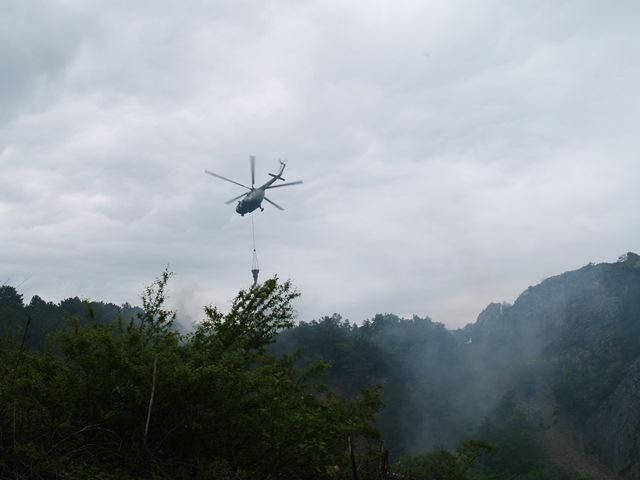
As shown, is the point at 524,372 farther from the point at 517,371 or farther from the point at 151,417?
the point at 151,417

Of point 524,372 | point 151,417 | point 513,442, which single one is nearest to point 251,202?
point 151,417

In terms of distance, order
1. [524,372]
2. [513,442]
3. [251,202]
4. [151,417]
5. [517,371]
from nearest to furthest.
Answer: [151,417] → [251,202] → [513,442] → [524,372] → [517,371]

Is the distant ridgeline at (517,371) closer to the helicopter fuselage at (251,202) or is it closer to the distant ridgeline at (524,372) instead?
the distant ridgeline at (524,372)

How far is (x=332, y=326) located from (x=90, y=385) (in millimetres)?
72725

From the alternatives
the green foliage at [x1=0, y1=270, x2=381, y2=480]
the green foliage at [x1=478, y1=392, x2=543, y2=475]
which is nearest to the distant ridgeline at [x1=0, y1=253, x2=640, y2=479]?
the green foliage at [x1=478, y1=392, x2=543, y2=475]

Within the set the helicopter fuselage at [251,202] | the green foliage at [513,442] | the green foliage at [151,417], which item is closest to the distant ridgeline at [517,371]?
the green foliage at [513,442]

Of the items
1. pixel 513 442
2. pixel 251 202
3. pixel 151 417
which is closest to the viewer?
pixel 151 417

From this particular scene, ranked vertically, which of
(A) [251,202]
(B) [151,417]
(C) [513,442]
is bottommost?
(C) [513,442]

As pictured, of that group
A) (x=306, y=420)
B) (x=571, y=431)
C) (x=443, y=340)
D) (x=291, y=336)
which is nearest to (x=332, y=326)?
(x=291, y=336)

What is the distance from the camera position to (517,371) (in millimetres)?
71125

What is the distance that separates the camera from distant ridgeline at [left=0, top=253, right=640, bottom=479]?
169 feet

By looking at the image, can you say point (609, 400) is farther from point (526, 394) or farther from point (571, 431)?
point (526, 394)

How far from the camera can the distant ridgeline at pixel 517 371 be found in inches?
2024

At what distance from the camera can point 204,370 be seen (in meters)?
8.80
